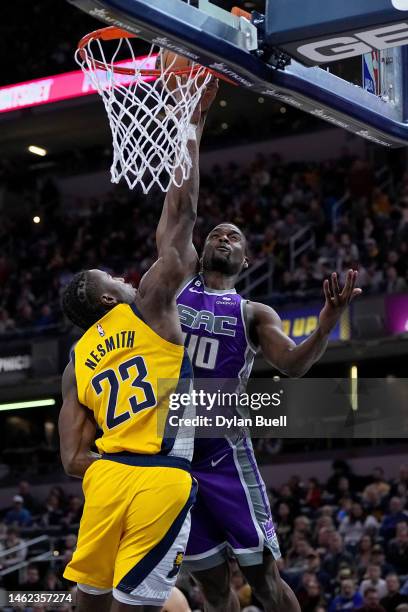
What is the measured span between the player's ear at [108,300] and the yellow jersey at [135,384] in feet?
0.44

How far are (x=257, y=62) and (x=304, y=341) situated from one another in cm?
131

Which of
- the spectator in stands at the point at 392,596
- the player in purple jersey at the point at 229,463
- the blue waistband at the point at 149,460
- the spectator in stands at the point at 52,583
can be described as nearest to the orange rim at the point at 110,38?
the player in purple jersey at the point at 229,463

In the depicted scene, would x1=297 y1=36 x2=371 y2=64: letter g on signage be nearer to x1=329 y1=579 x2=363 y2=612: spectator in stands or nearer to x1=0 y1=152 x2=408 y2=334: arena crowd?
x1=329 y1=579 x2=363 y2=612: spectator in stands

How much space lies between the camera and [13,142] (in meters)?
22.6

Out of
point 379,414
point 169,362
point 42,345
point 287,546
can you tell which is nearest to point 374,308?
point 379,414

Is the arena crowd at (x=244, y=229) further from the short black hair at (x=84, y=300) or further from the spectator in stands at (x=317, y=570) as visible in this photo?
the short black hair at (x=84, y=300)

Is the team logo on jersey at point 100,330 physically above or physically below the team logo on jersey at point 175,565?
above

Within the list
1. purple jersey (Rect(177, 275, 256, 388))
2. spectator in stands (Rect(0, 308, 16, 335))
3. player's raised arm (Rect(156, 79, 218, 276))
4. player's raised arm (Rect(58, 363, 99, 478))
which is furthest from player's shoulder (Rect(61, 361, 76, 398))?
spectator in stands (Rect(0, 308, 16, 335))

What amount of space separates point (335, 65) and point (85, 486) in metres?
2.29

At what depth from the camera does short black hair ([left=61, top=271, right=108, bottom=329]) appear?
5.10 metres

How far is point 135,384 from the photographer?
484 cm

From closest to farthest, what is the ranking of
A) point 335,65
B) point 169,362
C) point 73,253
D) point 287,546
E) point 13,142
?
point 169,362 < point 335,65 < point 287,546 < point 73,253 < point 13,142

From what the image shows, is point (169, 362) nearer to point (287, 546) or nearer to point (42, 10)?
point (287, 546)

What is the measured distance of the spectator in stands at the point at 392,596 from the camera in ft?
34.4
